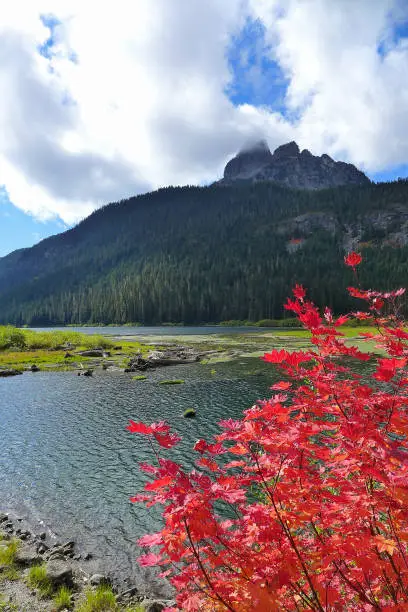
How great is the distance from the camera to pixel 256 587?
353cm

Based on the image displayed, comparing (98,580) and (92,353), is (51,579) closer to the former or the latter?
(98,580)

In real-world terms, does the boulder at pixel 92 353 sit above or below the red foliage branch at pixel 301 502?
below

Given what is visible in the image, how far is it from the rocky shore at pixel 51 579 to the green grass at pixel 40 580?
0.09ft

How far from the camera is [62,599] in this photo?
817 centimetres

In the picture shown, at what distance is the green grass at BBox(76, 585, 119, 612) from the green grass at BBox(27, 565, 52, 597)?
0.96 metres

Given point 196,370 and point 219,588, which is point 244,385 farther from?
point 219,588

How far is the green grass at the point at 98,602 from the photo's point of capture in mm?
7996

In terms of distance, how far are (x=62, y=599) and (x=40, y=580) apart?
1.03 m

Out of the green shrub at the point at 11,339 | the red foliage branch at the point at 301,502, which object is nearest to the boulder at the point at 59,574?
the red foliage branch at the point at 301,502

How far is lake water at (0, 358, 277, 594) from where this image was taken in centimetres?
1233

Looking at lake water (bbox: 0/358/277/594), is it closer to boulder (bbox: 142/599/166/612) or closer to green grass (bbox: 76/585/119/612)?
boulder (bbox: 142/599/166/612)

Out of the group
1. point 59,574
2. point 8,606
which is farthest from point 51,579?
point 8,606

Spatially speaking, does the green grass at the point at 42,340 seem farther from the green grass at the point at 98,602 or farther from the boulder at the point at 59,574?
the green grass at the point at 98,602

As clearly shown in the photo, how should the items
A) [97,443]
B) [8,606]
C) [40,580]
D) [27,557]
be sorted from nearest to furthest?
[8,606] → [40,580] → [27,557] → [97,443]
